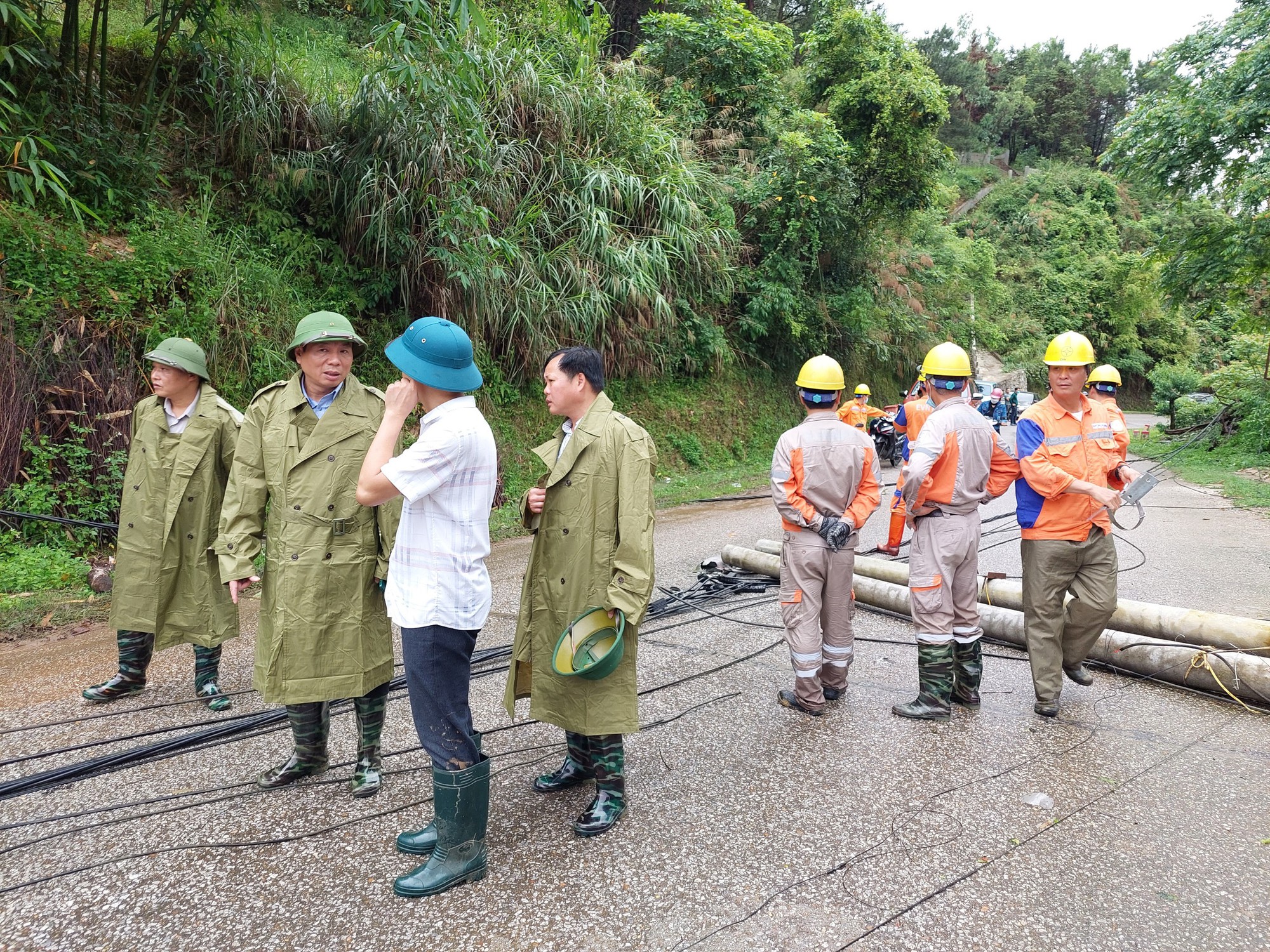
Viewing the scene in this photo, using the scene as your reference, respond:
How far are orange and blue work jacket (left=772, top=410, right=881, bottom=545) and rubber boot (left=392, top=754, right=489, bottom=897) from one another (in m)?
2.20

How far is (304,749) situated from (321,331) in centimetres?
176

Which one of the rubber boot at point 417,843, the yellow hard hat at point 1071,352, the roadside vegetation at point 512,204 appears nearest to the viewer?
the rubber boot at point 417,843

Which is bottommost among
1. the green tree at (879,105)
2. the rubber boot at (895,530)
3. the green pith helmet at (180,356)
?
the rubber boot at (895,530)

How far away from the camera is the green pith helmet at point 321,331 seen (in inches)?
127

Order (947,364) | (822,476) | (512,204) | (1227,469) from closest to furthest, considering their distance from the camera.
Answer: (822,476), (947,364), (512,204), (1227,469)

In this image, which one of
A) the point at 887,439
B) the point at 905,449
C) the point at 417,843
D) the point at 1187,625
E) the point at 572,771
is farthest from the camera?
the point at 887,439

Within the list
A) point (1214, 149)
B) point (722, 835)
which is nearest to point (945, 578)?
point (722, 835)

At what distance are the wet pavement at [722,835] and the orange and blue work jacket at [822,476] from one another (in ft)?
3.46

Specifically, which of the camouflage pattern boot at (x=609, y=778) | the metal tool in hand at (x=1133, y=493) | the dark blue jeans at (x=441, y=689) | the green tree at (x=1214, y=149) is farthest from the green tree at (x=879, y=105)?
the dark blue jeans at (x=441, y=689)

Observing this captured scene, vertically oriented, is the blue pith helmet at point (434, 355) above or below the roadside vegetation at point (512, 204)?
below

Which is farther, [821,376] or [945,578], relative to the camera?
[821,376]

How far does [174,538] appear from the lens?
4242 mm

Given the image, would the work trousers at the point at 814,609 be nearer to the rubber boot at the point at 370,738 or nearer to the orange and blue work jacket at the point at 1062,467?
the orange and blue work jacket at the point at 1062,467

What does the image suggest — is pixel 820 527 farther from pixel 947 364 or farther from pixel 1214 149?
pixel 1214 149
